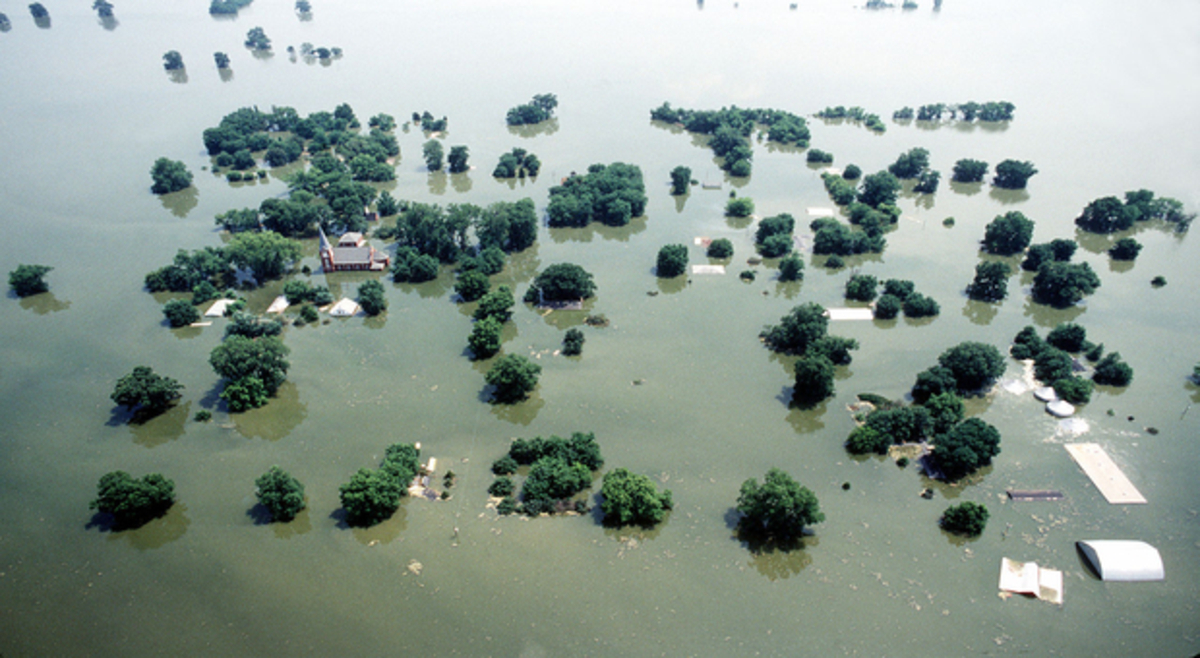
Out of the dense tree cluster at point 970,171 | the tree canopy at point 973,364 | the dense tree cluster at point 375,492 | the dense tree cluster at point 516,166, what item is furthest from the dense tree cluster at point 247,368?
the dense tree cluster at point 970,171

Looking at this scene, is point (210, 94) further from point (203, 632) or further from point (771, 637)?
point (771, 637)

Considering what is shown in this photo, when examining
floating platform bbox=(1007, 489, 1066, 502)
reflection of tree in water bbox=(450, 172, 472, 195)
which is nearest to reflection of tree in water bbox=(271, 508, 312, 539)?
floating platform bbox=(1007, 489, 1066, 502)

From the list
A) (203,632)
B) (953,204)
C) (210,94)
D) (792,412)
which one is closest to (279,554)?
(203,632)

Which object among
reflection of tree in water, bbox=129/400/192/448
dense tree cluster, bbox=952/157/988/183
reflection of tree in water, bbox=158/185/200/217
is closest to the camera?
reflection of tree in water, bbox=129/400/192/448

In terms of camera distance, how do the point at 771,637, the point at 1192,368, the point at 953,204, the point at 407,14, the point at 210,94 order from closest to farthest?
the point at 771,637 < the point at 1192,368 < the point at 953,204 < the point at 210,94 < the point at 407,14

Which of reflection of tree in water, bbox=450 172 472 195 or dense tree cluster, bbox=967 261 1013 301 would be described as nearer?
dense tree cluster, bbox=967 261 1013 301

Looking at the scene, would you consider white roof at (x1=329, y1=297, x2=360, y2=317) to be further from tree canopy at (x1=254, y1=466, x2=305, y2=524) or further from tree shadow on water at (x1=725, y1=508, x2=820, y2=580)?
tree shadow on water at (x1=725, y1=508, x2=820, y2=580)
